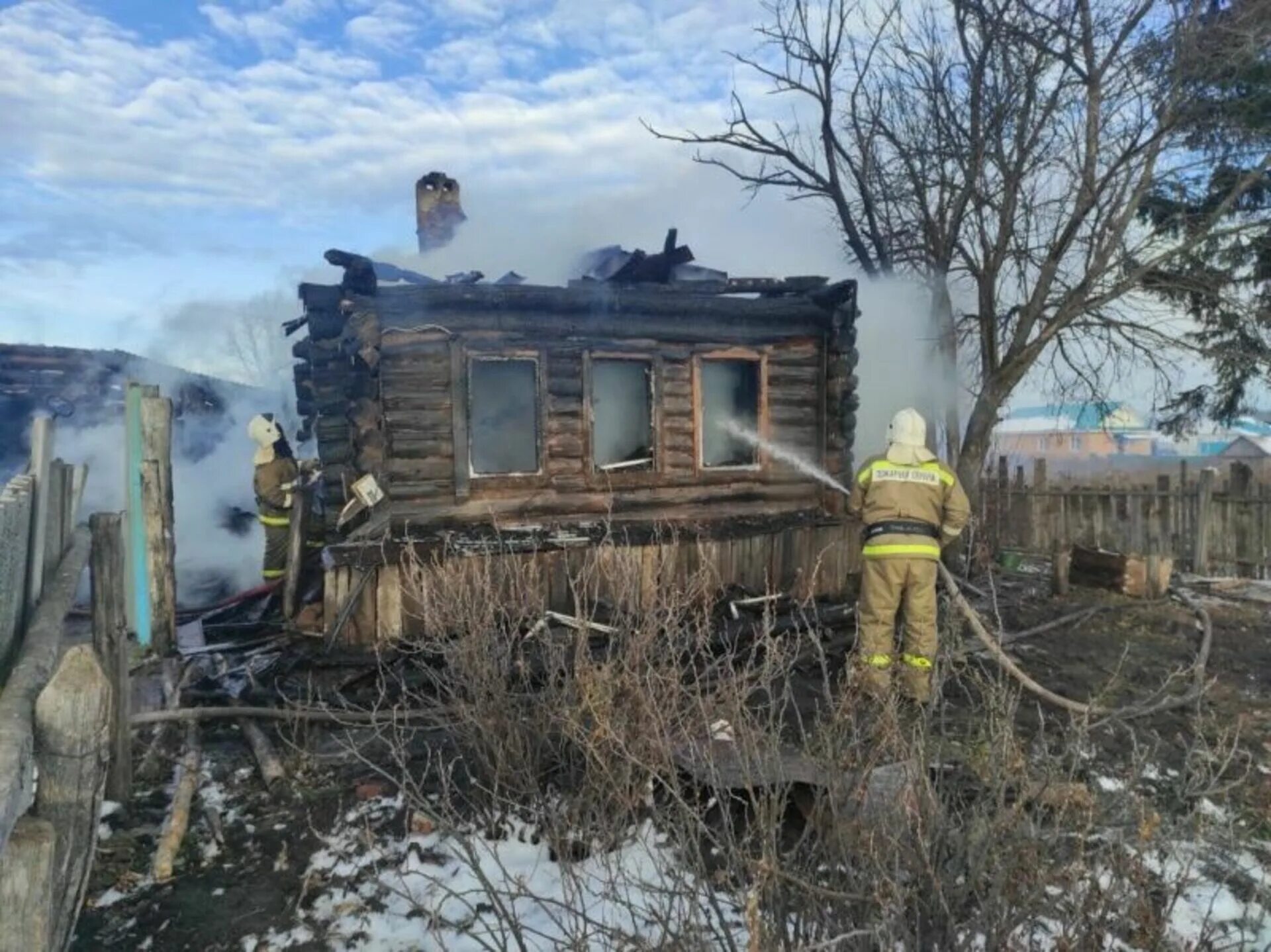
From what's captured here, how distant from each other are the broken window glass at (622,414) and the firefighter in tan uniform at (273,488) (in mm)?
3326

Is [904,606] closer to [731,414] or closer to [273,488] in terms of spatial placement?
[731,414]

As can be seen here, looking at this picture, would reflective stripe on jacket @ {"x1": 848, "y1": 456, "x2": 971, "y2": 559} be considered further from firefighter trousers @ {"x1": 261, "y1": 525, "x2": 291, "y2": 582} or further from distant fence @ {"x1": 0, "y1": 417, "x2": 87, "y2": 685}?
firefighter trousers @ {"x1": 261, "y1": 525, "x2": 291, "y2": 582}

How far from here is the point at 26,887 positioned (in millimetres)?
1684

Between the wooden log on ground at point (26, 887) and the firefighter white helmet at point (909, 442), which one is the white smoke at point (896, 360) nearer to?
the firefighter white helmet at point (909, 442)

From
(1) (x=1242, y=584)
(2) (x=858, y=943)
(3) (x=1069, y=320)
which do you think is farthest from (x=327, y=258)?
(1) (x=1242, y=584)

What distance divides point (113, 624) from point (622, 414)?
5.29m

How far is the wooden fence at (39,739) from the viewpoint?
168 cm

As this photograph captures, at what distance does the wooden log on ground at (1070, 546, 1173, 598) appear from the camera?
10.4 metres

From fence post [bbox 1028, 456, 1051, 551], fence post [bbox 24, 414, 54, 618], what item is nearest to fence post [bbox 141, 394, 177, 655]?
fence post [bbox 24, 414, 54, 618]

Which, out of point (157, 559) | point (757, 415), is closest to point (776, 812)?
point (157, 559)

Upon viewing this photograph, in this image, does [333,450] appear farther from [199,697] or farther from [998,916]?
[998,916]

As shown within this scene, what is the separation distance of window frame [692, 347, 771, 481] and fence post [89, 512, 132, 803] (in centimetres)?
560

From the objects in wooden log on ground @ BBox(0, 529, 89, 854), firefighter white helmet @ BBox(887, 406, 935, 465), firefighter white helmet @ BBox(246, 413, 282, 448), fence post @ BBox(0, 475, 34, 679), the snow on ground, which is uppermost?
firefighter white helmet @ BBox(246, 413, 282, 448)

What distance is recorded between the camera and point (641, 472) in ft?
29.8
